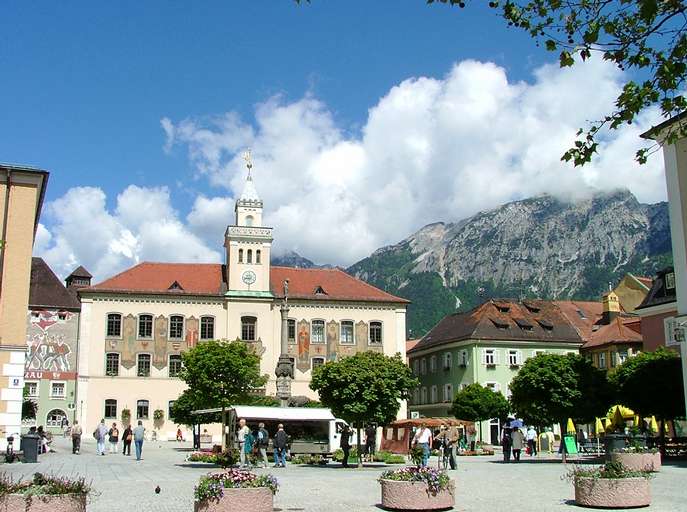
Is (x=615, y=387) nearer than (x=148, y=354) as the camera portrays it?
Yes

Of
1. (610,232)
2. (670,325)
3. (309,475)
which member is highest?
(610,232)

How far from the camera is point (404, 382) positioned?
28719 millimetres

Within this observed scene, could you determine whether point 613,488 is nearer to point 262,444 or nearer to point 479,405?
point 262,444

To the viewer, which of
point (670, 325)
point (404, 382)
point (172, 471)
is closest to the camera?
point (172, 471)

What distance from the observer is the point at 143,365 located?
2298 inches

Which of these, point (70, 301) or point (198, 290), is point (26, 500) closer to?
point (198, 290)

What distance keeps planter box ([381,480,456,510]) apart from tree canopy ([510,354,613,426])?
17.3 metres

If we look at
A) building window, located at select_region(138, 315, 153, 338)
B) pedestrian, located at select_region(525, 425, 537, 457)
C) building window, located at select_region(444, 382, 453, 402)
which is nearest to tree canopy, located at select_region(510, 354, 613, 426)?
pedestrian, located at select_region(525, 425, 537, 457)

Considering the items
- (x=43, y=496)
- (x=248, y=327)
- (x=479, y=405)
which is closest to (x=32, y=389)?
(x=248, y=327)

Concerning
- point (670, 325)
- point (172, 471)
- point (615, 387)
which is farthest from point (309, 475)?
point (670, 325)

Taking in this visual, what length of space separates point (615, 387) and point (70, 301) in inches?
1792

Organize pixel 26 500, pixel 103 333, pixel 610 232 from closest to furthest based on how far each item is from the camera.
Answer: pixel 26 500
pixel 103 333
pixel 610 232

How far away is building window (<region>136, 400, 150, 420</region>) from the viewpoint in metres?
57.2

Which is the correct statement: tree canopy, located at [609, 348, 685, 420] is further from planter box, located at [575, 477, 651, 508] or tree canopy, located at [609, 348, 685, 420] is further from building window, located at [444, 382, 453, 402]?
building window, located at [444, 382, 453, 402]
